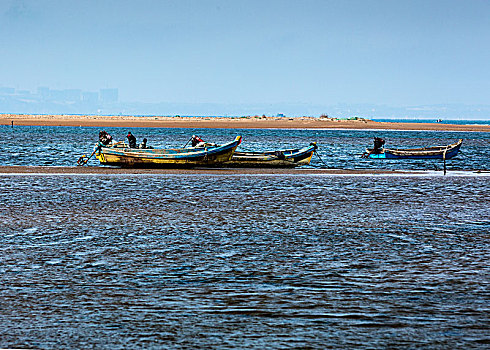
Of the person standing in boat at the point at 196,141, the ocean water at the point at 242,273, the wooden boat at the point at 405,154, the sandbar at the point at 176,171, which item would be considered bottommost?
the sandbar at the point at 176,171

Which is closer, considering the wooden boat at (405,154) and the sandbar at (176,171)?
the sandbar at (176,171)

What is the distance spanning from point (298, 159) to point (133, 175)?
419 inches

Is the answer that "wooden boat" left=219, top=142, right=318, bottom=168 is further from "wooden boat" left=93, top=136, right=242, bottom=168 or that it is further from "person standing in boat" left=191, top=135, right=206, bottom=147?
"person standing in boat" left=191, top=135, right=206, bottom=147

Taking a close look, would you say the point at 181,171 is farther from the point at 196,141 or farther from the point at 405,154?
the point at 405,154

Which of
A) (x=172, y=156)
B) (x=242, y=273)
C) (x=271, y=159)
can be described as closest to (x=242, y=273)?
(x=242, y=273)

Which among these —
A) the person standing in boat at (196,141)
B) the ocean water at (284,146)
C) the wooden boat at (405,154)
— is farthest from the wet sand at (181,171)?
the wooden boat at (405,154)

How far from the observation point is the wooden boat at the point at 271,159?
36.0 meters

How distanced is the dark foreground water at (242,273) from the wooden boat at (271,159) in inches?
620

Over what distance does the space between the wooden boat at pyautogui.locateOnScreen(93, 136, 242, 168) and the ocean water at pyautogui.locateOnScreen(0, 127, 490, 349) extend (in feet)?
45.8

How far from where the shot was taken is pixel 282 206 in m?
18.9

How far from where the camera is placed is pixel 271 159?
36.4 m

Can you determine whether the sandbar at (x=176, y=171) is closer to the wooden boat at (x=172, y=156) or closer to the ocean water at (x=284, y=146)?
the wooden boat at (x=172, y=156)

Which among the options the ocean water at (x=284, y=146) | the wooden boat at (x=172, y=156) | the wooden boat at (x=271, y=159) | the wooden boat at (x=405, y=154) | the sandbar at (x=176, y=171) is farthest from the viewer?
the wooden boat at (x=405, y=154)

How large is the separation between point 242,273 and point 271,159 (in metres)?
26.4
